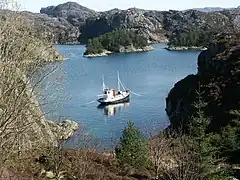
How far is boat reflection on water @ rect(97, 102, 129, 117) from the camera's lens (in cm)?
4550

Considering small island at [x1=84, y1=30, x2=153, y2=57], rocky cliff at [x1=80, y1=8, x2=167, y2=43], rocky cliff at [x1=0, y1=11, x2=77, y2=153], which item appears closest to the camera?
rocky cliff at [x1=0, y1=11, x2=77, y2=153]

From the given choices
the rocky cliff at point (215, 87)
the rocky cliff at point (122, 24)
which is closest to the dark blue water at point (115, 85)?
the rocky cliff at point (215, 87)

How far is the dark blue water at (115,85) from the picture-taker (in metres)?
34.5

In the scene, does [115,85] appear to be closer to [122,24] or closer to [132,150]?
[132,150]

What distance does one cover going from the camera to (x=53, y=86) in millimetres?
11297

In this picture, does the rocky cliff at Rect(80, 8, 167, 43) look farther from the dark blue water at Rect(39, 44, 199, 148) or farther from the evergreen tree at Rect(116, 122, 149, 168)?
the evergreen tree at Rect(116, 122, 149, 168)

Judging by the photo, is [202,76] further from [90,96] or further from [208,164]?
[208,164]

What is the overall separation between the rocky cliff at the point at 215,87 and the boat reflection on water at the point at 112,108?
5449 mm

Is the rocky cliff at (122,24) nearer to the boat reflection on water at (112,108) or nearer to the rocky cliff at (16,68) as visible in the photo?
→ the boat reflection on water at (112,108)

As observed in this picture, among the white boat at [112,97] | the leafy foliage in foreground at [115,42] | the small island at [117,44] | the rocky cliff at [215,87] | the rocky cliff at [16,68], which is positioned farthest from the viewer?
the leafy foliage in foreground at [115,42]

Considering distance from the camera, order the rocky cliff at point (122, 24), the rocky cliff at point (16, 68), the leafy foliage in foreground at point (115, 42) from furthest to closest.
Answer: the rocky cliff at point (122, 24), the leafy foliage in foreground at point (115, 42), the rocky cliff at point (16, 68)

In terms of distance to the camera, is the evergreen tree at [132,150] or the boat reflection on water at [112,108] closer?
the evergreen tree at [132,150]

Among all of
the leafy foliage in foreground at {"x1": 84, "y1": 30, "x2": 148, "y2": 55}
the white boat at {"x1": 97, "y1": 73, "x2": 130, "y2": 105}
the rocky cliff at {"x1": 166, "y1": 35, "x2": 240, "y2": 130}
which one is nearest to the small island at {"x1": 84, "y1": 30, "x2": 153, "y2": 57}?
the leafy foliage in foreground at {"x1": 84, "y1": 30, "x2": 148, "y2": 55}

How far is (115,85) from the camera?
60406 mm
